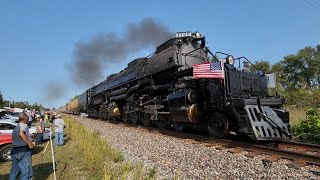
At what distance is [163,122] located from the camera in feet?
48.3

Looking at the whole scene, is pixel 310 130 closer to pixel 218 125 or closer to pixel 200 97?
pixel 218 125

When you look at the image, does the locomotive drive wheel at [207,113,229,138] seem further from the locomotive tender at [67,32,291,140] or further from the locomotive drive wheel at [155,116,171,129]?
the locomotive drive wheel at [155,116,171,129]

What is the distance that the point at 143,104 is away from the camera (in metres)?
15.5

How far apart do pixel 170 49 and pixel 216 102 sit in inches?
154

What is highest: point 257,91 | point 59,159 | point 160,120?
point 257,91

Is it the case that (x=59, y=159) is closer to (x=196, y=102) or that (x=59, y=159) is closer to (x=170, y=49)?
(x=196, y=102)

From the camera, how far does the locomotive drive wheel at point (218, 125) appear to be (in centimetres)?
1026

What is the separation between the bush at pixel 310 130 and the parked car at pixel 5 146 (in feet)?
33.3

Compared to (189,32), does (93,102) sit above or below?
below

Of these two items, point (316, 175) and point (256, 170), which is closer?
point (316, 175)

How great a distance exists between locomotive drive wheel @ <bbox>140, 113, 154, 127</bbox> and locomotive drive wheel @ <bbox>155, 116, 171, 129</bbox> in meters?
0.88

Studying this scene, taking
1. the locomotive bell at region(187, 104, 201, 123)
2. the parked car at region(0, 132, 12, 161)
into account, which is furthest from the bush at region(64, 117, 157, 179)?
the parked car at region(0, 132, 12, 161)

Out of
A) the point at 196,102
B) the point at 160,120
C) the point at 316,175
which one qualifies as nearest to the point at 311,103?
the point at 160,120

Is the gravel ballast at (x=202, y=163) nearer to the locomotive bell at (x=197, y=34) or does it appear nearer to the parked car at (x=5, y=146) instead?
the parked car at (x=5, y=146)
